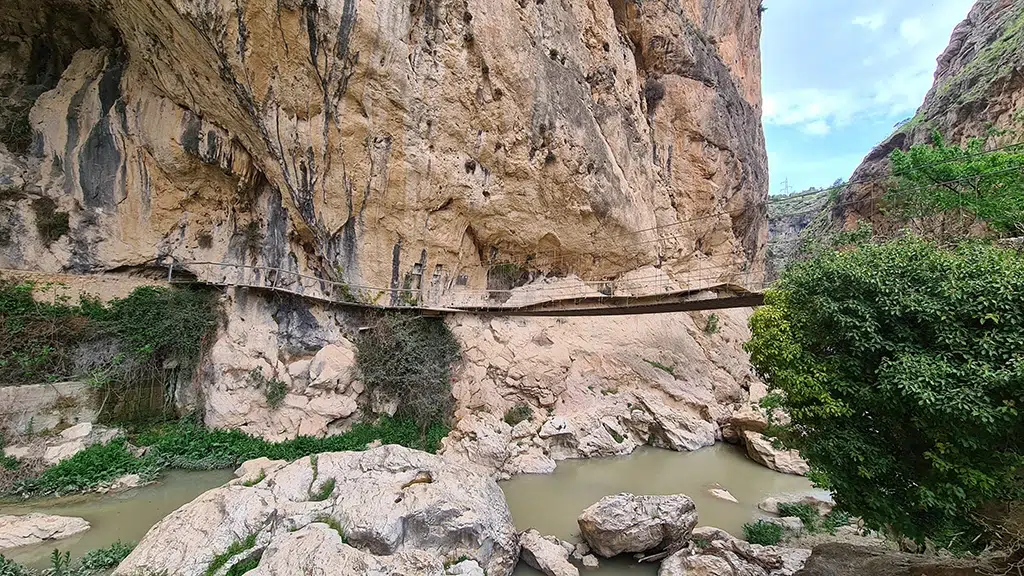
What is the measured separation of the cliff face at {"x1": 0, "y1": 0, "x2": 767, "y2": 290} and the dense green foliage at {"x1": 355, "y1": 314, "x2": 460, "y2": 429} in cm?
105

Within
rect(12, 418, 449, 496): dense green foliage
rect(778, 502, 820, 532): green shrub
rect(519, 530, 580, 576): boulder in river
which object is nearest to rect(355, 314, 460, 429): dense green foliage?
rect(12, 418, 449, 496): dense green foliage

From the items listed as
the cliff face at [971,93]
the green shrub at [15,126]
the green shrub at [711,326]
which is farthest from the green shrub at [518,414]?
the green shrub at [15,126]

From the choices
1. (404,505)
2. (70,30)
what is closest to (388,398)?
(404,505)

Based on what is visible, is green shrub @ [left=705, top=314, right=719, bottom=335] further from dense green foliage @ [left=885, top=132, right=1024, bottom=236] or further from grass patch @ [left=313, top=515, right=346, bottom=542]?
grass patch @ [left=313, top=515, right=346, bottom=542]

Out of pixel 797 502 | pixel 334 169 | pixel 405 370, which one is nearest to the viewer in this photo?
pixel 797 502

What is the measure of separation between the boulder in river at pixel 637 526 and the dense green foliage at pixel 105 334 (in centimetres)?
716

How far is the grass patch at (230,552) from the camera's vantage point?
3.56 m

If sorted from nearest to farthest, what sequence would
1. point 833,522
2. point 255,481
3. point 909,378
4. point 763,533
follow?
point 909,378 → point 255,481 → point 763,533 → point 833,522

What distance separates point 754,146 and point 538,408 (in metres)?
12.1

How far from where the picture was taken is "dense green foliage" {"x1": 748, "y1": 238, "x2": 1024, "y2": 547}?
2.78 meters

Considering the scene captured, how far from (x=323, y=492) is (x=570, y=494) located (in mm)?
3627

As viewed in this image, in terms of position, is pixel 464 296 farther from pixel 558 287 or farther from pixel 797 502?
pixel 797 502

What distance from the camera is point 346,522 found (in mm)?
4105

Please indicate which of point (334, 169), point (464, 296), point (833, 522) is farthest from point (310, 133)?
point (833, 522)
